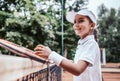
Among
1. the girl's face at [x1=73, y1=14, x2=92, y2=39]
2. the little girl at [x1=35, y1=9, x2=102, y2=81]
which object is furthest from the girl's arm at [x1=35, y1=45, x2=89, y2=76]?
the girl's face at [x1=73, y1=14, x2=92, y2=39]

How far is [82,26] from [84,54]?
0.16 metres

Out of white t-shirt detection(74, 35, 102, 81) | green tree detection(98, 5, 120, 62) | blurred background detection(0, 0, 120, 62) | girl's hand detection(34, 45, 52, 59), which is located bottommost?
green tree detection(98, 5, 120, 62)

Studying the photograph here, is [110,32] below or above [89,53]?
below

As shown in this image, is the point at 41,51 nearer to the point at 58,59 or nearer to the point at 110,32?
the point at 58,59

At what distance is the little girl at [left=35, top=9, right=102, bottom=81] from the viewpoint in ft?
Answer: 3.47

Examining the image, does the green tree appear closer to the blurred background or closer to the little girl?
the blurred background

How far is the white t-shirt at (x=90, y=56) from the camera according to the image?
1.16 metres

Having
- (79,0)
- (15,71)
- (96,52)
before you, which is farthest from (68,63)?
(79,0)

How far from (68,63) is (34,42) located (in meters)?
13.3

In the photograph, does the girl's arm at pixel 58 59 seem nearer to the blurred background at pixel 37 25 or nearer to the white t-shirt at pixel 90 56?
the white t-shirt at pixel 90 56

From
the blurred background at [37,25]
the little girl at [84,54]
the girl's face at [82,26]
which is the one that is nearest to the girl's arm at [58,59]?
the little girl at [84,54]

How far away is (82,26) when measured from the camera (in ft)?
4.13

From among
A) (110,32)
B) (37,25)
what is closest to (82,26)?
(37,25)

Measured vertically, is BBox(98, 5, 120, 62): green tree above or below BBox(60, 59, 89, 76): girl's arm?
below
